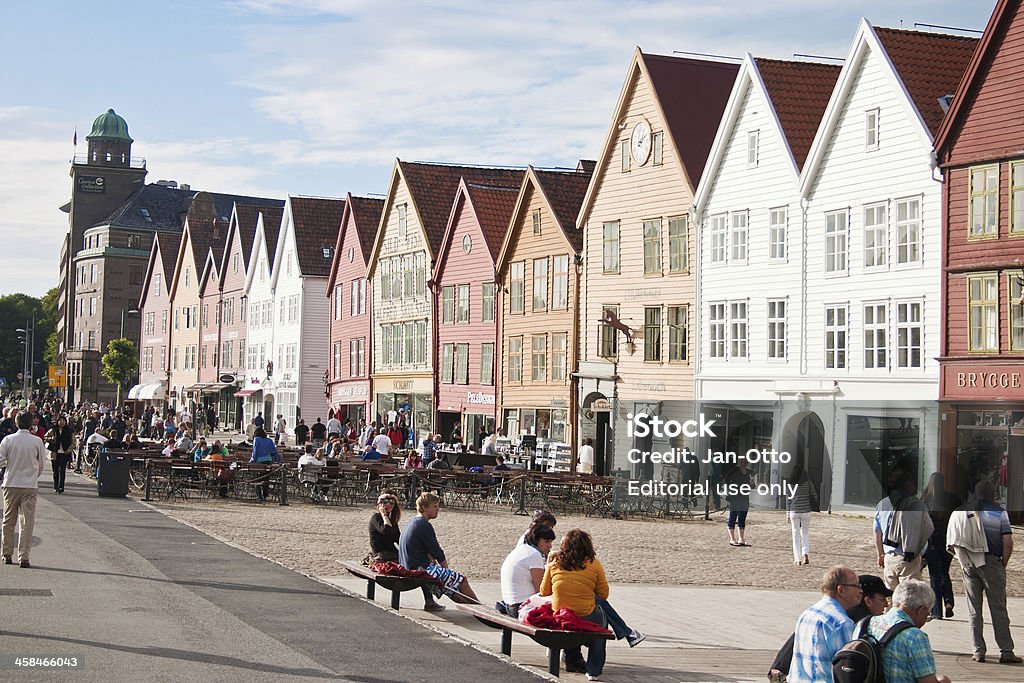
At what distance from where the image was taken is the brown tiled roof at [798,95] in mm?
40875

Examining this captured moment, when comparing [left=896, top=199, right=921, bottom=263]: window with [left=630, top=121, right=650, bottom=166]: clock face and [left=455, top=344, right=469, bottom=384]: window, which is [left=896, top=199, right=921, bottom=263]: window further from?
[left=455, top=344, right=469, bottom=384]: window

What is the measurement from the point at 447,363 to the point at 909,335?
87.6ft

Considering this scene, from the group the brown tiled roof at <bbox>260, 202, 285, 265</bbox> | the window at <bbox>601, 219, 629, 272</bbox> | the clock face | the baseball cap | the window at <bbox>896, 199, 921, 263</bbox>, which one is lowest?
the baseball cap

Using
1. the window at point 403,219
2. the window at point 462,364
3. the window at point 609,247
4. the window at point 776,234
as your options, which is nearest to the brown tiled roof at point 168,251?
the window at point 403,219

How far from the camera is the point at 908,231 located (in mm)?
35781

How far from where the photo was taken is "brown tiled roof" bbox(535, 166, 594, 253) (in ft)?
167

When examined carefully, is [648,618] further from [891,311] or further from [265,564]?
[891,311]

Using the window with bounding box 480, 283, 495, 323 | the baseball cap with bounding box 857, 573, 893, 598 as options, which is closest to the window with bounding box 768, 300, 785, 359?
the window with bounding box 480, 283, 495, 323

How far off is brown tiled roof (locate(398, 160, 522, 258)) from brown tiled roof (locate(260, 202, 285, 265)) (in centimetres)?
1607

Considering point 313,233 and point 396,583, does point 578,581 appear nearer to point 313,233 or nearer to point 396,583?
point 396,583

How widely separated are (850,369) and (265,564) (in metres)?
21.5

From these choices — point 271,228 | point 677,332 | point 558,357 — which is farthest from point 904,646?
point 271,228

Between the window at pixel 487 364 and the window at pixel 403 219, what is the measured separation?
32.6 ft

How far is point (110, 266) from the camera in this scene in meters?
119
